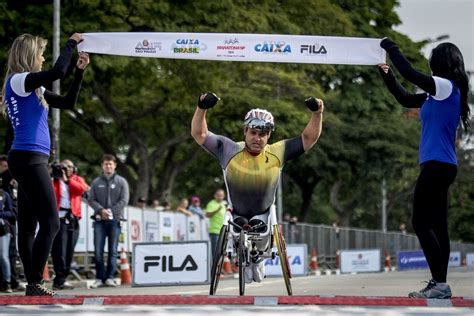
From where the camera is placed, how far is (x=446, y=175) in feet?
33.5

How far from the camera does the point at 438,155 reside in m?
10.2

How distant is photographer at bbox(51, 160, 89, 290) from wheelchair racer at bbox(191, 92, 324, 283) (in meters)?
6.28

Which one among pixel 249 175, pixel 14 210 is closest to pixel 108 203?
pixel 14 210

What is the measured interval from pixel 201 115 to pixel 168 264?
792 cm

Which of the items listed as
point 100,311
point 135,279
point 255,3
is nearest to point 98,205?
point 135,279

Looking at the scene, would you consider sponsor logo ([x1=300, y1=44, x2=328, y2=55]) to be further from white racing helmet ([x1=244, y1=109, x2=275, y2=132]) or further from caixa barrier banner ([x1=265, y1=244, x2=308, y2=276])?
caixa barrier banner ([x1=265, y1=244, x2=308, y2=276])

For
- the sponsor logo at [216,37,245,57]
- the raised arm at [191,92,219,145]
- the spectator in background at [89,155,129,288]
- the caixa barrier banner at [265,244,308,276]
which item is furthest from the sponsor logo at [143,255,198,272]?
the caixa barrier banner at [265,244,308,276]

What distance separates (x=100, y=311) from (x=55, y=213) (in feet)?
7.39

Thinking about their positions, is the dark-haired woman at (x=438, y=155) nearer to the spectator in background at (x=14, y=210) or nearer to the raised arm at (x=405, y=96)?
the raised arm at (x=405, y=96)

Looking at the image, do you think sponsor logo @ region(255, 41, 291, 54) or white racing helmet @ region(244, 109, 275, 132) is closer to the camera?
white racing helmet @ region(244, 109, 275, 132)

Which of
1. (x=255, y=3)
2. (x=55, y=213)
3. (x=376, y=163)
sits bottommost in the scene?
(x=55, y=213)

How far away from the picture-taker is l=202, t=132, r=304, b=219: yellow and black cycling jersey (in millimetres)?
10773

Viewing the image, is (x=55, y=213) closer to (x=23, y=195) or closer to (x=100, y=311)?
(x=23, y=195)

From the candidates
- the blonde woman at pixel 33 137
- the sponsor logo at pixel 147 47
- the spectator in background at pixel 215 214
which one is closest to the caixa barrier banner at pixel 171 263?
the spectator in background at pixel 215 214
